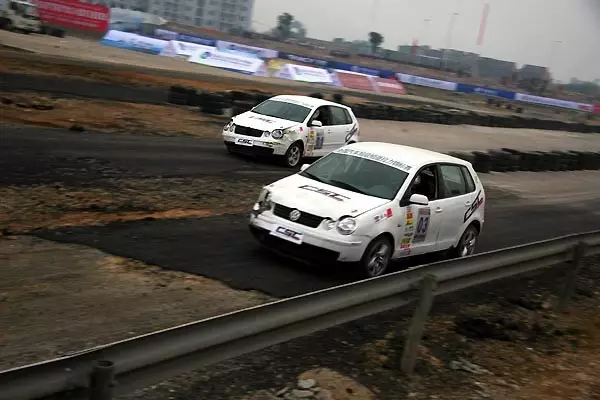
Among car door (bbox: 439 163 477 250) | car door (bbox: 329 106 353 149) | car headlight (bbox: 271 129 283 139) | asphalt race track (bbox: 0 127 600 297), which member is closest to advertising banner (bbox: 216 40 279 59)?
asphalt race track (bbox: 0 127 600 297)

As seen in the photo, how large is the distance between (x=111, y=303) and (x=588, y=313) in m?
5.98

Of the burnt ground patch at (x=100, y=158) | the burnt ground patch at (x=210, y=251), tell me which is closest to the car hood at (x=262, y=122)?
the burnt ground patch at (x=100, y=158)

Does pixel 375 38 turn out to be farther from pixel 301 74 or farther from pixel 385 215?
pixel 385 215

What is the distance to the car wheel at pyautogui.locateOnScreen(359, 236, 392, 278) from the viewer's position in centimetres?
795

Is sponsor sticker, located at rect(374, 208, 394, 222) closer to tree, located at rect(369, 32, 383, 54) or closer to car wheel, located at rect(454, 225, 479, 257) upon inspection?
car wheel, located at rect(454, 225, 479, 257)

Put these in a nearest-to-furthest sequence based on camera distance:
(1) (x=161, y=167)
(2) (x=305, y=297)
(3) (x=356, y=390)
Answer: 1. (2) (x=305, y=297)
2. (3) (x=356, y=390)
3. (1) (x=161, y=167)

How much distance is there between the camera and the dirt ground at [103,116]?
17344 millimetres

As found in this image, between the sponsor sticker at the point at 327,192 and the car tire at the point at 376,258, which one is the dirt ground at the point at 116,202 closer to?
the sponsor sticker at the point at 327,192

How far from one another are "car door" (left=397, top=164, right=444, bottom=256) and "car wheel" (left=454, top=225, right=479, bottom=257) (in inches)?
31.8

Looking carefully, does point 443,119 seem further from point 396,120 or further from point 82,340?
point 82,340

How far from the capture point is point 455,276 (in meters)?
5.84

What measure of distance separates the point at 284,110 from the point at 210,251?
868cm

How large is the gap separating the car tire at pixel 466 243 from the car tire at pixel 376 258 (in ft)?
6.16

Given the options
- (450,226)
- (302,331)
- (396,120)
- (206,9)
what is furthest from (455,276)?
(206,9)
